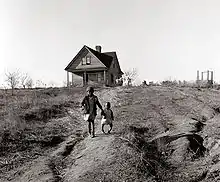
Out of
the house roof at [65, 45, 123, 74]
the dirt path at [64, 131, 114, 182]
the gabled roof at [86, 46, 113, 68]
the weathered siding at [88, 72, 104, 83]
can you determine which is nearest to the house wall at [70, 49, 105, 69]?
the house roof at [65, 45, 123, 74]

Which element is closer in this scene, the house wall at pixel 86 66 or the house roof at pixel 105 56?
the house wall at pixel 86 66

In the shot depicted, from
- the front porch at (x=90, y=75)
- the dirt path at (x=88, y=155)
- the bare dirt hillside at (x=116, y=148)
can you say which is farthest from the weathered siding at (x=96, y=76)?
the dirt path at (x=88, y=155)

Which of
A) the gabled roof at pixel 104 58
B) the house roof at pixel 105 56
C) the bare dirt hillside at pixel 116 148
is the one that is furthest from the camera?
the gabled roof at pixel 104 58

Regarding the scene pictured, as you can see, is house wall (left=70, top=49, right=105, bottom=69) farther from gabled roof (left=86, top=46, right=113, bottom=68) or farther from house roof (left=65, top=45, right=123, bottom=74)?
gabled roof (left=86, top=46, right=113, bottom=68)

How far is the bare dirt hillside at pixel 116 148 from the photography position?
8211 mm

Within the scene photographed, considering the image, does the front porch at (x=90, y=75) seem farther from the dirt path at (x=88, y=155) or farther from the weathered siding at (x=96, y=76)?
the dirt path at (x=88, y=155)

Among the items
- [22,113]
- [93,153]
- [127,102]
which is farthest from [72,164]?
[127,102]

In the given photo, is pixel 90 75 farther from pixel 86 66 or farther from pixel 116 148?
pixel 116 148

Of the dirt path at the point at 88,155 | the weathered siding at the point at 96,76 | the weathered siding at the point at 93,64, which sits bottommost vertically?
the dirt path at the point at 88,155

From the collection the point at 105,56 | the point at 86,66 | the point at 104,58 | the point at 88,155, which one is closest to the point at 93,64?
the point at 86,66

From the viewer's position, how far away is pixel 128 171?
7.98 meters

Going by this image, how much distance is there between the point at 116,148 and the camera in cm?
941

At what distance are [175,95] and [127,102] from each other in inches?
168

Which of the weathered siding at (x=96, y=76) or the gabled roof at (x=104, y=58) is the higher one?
the gabled roof at (x=104, y=58)
